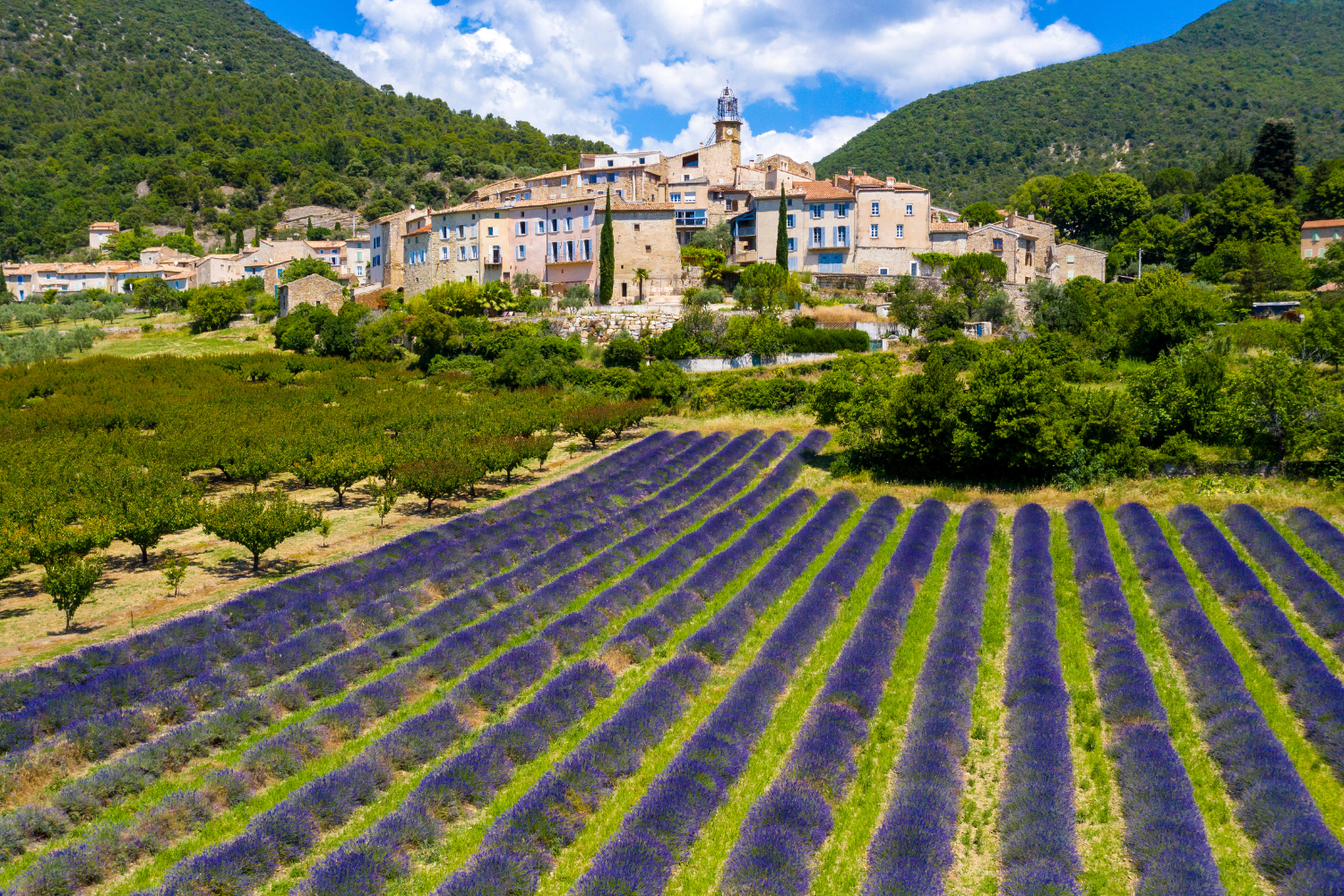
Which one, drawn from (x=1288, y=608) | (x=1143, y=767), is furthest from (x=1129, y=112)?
(x=1143, y=767)

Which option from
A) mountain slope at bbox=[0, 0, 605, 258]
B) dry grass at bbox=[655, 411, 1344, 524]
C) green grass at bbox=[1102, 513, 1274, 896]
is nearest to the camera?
green grass at bbox=[1102, 513, 1274, 896]

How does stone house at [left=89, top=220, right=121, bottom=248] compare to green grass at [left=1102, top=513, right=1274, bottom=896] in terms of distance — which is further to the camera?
stone house at [left=89, top=220, right=121, bottom=248]

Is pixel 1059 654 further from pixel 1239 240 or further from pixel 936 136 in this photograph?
pixel 936 136

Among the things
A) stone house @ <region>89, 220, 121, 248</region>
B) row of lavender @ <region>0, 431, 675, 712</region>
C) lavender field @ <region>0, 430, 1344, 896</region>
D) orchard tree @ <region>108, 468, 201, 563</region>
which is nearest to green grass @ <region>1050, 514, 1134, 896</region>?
lavender field @ <region>0, 430, 1344, 896</region>

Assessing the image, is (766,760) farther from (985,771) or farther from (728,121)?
(728,121)

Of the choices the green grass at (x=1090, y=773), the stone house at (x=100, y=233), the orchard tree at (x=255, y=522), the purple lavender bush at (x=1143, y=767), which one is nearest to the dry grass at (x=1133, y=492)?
the green grass at (x=1090, y=773)

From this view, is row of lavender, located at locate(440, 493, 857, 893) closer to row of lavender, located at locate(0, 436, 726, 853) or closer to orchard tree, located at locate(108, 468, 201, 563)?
row of lavender, located at locate(0, 436, 726, 853)

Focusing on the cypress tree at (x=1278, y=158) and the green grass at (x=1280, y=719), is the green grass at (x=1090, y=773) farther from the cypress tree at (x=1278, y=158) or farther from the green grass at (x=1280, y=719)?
the cypress tree at (x=1278, y=158)
